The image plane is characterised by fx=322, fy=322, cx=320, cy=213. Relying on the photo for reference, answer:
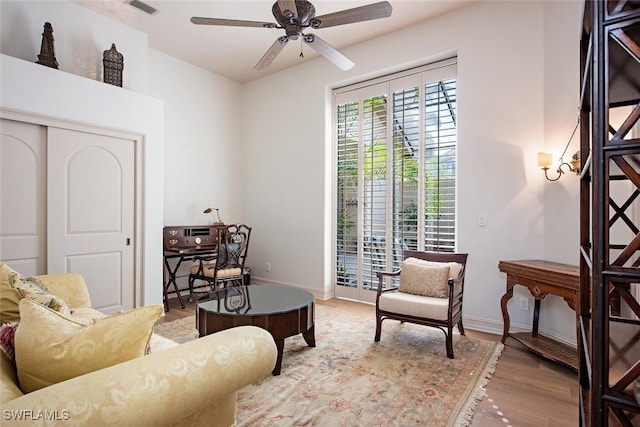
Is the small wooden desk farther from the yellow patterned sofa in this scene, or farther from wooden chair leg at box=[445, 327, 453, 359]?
the yellow patterned sofa

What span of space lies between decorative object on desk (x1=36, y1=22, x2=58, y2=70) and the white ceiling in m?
0.58

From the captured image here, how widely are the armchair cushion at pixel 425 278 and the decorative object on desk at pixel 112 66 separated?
3509mm

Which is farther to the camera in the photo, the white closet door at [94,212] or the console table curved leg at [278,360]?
the white closet door at [94,212]

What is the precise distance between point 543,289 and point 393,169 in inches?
83.0

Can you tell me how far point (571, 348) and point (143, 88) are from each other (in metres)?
4.97

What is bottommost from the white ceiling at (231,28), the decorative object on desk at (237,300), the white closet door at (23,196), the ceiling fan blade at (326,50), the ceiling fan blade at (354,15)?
the decorative object on desk at (237,300)

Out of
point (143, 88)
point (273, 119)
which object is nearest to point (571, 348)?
point (273, 119)

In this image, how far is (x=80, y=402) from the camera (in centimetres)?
77

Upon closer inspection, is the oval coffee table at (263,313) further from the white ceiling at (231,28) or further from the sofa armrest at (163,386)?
the white ceiling at (231,28)

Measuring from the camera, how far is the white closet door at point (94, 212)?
298 centimetres

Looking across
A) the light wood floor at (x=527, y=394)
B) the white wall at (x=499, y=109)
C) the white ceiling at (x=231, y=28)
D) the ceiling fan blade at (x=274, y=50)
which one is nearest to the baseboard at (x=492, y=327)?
the white wall at (x=499, y=109)

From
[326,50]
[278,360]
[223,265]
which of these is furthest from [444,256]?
[223,265]

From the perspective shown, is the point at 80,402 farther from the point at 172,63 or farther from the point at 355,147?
the point at 172,63

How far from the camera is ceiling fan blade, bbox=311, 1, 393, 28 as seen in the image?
2.24 meters
